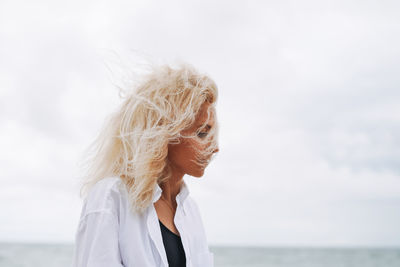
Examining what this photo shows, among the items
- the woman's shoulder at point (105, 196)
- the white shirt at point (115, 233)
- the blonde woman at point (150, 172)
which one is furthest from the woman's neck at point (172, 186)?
the woman's shoulder at point (105, 196)

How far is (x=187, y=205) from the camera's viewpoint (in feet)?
7.99

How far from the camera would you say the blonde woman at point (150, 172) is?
189 centimetres

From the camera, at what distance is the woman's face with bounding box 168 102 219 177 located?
2.13m

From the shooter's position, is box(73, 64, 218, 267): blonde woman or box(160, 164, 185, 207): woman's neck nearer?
box(73, 64, 218, 267): blonde woman

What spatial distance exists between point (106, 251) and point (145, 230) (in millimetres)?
205

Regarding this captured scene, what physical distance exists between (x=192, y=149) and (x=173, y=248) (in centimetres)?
44

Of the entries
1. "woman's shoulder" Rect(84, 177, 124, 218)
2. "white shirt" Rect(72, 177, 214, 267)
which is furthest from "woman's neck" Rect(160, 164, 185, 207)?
"woman's shoulder" Rect(84, 177, 124, 218)

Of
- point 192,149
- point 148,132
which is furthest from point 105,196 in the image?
point 192,149

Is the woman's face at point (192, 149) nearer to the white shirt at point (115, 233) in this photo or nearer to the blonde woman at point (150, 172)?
the blonde woman at point (150, 172)

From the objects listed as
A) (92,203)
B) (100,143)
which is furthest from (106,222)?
(100,143)

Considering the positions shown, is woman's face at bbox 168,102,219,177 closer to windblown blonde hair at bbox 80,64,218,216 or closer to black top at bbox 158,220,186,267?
windblown blonde hair at bbox 80,64,218,216

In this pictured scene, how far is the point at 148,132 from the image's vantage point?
2033 millimetres

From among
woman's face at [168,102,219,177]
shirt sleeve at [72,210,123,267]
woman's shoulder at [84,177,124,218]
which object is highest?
woman's face at [168,102,219,177]

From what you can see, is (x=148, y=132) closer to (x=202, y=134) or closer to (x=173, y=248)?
(x=202, y=134)
